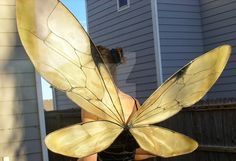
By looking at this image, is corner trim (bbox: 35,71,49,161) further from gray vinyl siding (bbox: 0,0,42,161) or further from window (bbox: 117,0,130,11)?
window (bbox: 117,0,130,11)

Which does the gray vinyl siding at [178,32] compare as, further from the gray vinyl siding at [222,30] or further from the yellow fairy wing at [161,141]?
the yellow fairy wing at [161,141]

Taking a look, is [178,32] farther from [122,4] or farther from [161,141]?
[161,141]

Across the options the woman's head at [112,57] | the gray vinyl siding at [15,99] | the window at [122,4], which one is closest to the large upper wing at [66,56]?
the woman's head at [112,57]

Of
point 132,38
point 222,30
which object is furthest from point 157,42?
point 222,30

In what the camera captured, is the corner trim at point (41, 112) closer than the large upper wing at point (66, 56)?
No

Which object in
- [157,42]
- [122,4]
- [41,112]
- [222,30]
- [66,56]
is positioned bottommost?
[41,112]

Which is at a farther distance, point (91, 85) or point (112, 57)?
point (112, 57)

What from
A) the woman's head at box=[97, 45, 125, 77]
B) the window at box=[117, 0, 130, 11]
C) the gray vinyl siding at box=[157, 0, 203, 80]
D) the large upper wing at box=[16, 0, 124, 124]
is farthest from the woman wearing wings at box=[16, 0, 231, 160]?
the window at box=[117, 0, 130, 11]

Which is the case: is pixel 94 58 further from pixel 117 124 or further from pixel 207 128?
pixel 207 128
